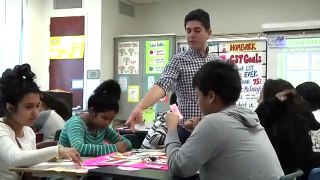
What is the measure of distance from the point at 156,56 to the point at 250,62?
1530 mm

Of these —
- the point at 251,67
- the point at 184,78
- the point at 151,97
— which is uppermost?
the point at 251,67

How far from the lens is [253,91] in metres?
6.72

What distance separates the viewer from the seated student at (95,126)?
252 centimetres

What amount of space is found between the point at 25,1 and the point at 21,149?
5509mm

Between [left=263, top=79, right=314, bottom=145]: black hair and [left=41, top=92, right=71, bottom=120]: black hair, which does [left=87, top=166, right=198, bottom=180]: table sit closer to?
[left=263, top=79, right=314, bottom=145]: black hair

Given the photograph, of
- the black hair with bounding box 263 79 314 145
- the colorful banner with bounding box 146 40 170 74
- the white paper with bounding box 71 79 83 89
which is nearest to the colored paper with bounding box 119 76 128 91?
the colorful banner with bounding box 146 40 170 74

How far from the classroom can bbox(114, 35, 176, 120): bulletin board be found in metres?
0.02

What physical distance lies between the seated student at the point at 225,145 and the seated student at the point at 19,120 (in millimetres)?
615

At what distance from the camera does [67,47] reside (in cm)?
701

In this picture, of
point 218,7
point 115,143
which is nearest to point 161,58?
point 218,7

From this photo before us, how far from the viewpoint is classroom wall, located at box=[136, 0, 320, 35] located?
6.63m

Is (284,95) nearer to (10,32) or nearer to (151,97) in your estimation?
(151,97)

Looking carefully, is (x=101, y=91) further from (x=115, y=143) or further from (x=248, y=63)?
(x=248, y=63)

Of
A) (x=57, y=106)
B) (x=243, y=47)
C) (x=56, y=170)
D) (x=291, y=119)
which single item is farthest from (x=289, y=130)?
(x=243, y=47)
